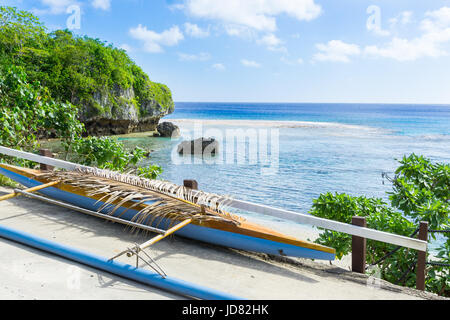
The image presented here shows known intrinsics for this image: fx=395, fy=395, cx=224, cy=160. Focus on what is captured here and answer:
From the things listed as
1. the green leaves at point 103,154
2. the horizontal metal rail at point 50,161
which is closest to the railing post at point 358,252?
→ the horizontal metal rail at point 50,161

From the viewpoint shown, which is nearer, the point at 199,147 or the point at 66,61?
the point at 199,147

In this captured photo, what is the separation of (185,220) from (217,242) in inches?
15.5

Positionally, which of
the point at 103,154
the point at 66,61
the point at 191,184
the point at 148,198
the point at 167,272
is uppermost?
the point at 66,61

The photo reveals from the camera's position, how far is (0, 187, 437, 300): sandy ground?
114 inches

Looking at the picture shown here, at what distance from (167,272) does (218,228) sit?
0.74m

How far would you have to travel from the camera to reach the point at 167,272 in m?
3.33

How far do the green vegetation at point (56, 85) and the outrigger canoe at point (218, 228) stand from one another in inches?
90.4

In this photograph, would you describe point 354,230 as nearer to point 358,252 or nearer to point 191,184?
point 358,252

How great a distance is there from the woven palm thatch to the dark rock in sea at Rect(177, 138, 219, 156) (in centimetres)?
1626

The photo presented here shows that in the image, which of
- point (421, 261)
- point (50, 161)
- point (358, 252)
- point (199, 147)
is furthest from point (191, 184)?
point (199, 147)

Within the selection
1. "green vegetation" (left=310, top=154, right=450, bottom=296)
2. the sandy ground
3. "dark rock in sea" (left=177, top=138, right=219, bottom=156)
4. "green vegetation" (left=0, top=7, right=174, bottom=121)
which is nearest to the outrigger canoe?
the sandy ground
